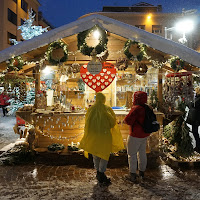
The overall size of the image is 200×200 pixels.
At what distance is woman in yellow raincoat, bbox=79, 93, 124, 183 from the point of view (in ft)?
16.0

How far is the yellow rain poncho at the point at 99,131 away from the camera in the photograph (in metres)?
4.86

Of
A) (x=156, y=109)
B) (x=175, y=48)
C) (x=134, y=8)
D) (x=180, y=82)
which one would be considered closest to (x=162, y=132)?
(x=156, y=109)

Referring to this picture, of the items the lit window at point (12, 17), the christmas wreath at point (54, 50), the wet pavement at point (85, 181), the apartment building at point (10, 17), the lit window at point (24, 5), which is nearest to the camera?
the wet pavement at point (85, 181)

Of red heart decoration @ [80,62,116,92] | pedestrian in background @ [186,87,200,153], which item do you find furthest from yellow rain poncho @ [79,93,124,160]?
pedestrian in background @ [186,87,200,153]

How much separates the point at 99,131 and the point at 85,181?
1210 millimetres

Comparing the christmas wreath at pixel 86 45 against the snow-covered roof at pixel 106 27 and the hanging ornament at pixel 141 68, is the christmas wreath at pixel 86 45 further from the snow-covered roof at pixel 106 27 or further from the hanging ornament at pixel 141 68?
the hanging ornament at pixel 141 68

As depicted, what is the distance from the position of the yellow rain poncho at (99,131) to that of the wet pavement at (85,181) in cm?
76

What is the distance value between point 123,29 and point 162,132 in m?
3.53

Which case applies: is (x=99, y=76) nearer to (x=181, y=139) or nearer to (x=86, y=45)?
(x=86, y=45)

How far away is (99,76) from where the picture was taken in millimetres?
7195

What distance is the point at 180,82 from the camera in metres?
6.17

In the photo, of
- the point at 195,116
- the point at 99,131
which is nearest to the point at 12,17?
the point at 195,116

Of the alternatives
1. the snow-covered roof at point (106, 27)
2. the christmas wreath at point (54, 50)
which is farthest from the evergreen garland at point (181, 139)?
the christmas wreath at point (54, 50)

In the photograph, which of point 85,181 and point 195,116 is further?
point 195,116
